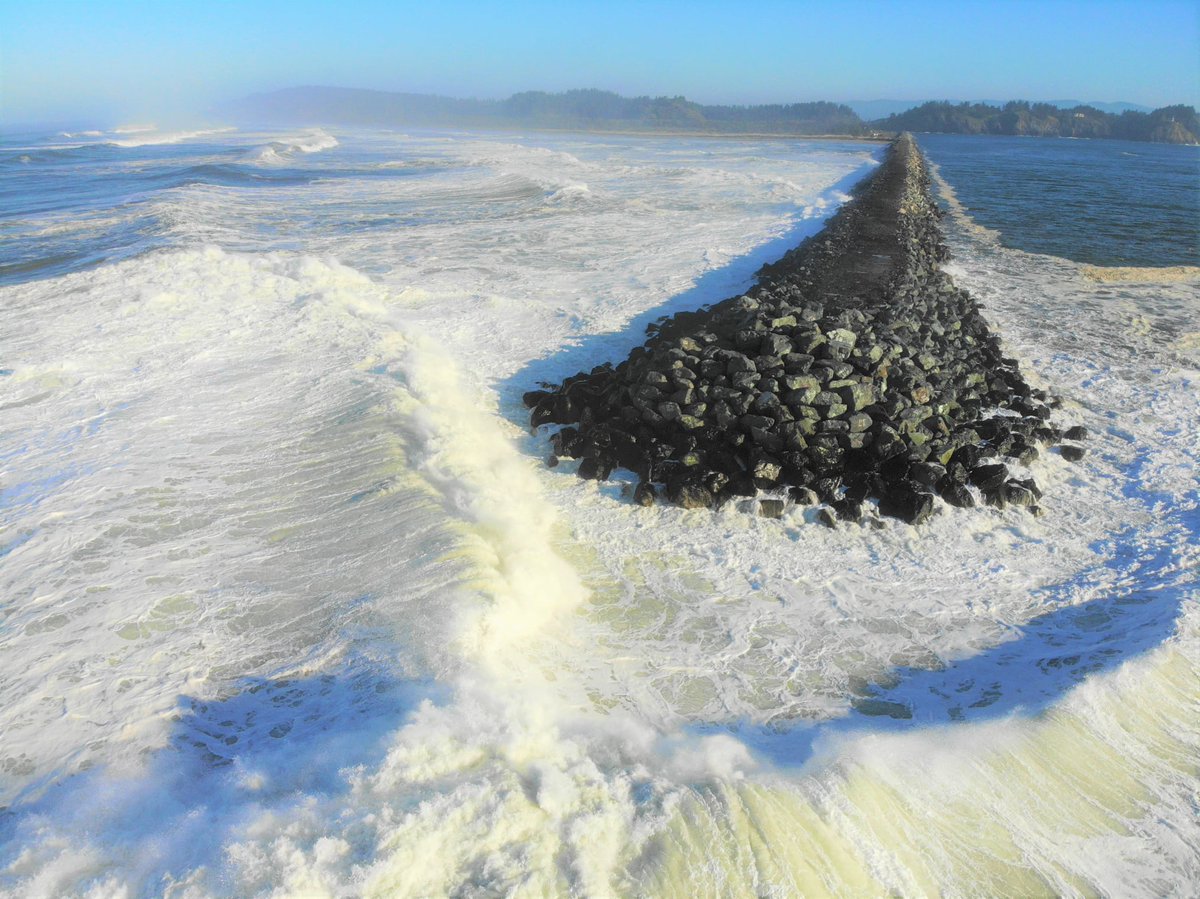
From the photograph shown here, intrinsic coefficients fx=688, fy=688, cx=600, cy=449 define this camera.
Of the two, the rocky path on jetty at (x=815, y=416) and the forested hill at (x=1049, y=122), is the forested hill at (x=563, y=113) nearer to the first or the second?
the forested hill at (x=1049, y=122)

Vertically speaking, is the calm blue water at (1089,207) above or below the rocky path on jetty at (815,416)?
above

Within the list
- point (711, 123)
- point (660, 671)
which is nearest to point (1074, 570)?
point (660, 671)

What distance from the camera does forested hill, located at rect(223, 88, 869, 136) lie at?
86562mm

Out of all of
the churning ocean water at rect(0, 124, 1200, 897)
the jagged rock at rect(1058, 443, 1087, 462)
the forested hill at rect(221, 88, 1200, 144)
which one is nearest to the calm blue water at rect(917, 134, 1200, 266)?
the churning ocean water at rect(0, 124, 1200, 897)

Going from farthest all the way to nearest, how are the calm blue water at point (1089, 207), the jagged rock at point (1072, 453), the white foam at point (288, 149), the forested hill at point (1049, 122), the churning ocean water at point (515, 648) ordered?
the forested hill at point (1049, 122)
the white foam at point (288, 149)
the calm blue water at point (1089, 207)
the jagged rock at point (1072, 453)
the churning ocean water at point (515, 648)

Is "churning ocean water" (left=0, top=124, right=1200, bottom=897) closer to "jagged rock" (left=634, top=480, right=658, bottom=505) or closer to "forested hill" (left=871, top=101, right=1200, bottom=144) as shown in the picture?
"jagged rock" (left=634, top=480, right=658, bottom=505)

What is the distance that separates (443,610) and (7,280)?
1232 cm

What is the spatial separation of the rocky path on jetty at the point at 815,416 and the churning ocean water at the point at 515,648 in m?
0.29

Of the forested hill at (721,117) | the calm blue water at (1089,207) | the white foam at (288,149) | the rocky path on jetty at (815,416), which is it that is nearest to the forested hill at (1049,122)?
the forested hill at (721,117)

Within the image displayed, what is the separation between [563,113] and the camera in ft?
359

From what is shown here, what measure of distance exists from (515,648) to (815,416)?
365 cm

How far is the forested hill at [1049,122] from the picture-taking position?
80600 mm

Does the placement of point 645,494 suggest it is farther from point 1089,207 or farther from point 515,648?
point 1089,207

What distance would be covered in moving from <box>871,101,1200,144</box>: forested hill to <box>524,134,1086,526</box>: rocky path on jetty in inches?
3773
